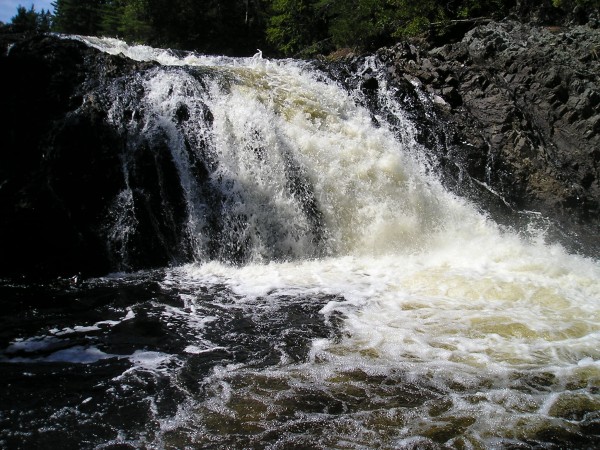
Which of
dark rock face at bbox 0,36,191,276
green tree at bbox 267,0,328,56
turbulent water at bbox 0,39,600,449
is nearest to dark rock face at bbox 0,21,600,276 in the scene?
dark rock face at bbox 0,36,191,276

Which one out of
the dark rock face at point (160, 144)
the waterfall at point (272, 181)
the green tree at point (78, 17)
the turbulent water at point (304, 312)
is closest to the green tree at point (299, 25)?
the turbulent water at point (304, 312)

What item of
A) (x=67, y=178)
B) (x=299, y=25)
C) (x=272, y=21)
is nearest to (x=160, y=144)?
(x=67, y=178)

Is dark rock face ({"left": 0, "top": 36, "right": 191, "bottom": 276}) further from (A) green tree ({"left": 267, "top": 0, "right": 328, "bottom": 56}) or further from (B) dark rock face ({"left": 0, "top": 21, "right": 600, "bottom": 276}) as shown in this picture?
(A) green tree ({"left": 267, "top": 0, "right": 328, "bottom": 56})

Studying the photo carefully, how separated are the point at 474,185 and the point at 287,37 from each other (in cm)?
1462

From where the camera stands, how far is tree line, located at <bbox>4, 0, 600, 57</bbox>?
496 inches

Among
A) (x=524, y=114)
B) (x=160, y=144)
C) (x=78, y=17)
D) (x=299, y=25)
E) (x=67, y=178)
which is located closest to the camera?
(x=67, y=178)

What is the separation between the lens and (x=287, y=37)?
2173 cm

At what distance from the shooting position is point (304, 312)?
604 cm

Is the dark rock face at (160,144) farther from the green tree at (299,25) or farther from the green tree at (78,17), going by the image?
the green tree at (78,17)

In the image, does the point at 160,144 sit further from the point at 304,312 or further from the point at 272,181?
the point at 304,312

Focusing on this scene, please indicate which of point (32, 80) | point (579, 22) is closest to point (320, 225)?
point (32, 80)

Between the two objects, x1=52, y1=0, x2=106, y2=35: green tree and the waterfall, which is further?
x1=52, y1=0, x2=106, y2=35: green tree

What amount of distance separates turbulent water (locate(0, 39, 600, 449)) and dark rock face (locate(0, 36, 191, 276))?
0.29 meters

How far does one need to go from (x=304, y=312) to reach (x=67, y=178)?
505 centimetres
